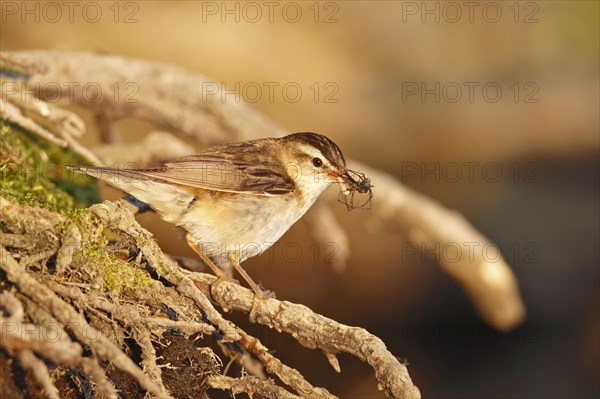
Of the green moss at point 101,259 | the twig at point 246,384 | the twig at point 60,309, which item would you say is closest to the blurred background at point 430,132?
the twig at point 246,384

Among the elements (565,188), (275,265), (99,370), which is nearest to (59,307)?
(99,370)

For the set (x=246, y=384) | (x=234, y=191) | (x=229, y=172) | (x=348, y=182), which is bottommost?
(x=246, y=384)

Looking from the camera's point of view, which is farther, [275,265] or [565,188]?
[565,188]

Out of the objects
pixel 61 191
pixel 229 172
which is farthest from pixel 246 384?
pixel 61 191

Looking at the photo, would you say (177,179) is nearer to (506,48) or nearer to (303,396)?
(303,396)

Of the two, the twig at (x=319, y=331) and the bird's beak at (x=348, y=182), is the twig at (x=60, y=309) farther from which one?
the bird's beak at (x=348, y=182)

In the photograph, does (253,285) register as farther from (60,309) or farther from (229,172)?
(60,309)

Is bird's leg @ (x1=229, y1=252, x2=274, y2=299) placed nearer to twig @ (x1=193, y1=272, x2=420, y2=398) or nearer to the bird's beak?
twig @ (x1=193, y1=272, x2=420, y2=398)

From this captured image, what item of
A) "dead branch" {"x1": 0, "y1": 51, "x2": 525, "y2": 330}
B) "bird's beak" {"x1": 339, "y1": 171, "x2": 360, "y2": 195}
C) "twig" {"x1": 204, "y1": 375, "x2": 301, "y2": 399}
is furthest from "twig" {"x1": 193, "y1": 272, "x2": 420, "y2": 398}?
"dead branch" {"x1": 0, "y1": 51, "x2": 525, "y2": 330}
